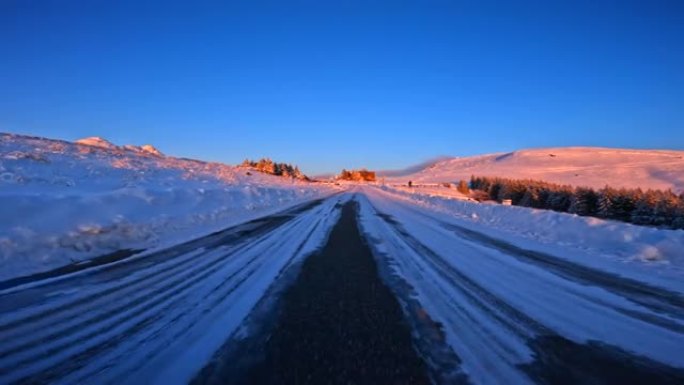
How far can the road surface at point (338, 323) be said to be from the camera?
143 inches

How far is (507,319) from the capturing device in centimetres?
504

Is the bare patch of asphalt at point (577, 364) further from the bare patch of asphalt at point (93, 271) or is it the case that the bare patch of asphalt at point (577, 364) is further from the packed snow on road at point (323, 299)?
the bare patch of asphalt at point (93, 271)

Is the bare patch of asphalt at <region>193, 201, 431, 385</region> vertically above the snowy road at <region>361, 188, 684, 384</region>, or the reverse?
the bare patch of asphalt at <region>193, 201, 431, 385</region>

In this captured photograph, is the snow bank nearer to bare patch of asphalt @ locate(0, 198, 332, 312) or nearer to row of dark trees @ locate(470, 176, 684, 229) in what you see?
bare patch of asphalt @ locate(0, 198, 332, 312)

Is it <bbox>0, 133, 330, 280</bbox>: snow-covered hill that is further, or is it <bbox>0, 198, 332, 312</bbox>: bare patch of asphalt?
<bbox>0, 133, 330, 280</bbox>: snow-covered hill

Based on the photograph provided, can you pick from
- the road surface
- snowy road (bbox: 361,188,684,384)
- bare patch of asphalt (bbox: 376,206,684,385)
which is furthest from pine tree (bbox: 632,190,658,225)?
bare patch of asphalt (bbox: 376,206,684,385)

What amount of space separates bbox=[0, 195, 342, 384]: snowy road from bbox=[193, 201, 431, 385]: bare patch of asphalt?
284mm

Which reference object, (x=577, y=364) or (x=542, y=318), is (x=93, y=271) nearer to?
(x=542, y=318)

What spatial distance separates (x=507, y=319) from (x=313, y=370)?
8.08ft

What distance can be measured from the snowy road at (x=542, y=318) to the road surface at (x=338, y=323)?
2cm

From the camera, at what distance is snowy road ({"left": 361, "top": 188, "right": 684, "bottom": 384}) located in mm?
3713

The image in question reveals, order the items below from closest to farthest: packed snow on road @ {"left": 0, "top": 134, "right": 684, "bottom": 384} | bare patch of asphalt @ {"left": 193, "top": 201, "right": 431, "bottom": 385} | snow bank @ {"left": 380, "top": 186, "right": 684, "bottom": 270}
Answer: bare patch of asphalt @ {"left": 193, "top": 201, "right": 431, "bottom": 385}
packed snow on road @ {"left": 0, "top": 134, "right": 684, "bottom": 384}
snow bank @ {"left": 380, "top": 186, "right": 684, "bottom": 270}

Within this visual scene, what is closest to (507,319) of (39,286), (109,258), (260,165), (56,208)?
(39,286)

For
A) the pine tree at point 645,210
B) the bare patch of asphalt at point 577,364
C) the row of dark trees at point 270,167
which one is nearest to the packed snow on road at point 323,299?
the bare patch of asphalt at point 577,364
